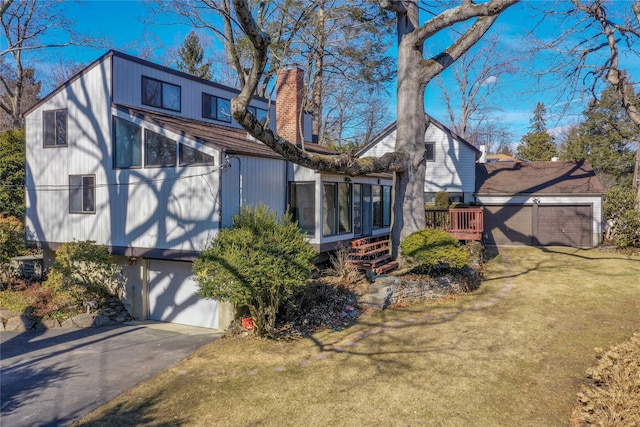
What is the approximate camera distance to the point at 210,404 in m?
6.29

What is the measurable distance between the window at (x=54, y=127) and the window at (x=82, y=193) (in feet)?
4.43

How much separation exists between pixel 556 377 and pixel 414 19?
1109 centimetres

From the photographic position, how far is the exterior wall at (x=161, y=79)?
12477 millimetres

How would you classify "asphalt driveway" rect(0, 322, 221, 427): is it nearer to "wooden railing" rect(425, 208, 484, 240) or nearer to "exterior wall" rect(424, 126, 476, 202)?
"wooden railing" rect(425, 208, 484, 240)

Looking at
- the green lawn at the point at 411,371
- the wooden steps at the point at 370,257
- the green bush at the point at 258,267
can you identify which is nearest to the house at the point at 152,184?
the wooden steps at the point at 370,257

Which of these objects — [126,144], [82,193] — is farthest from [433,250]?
[82,193]

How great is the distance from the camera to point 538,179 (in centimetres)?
2155

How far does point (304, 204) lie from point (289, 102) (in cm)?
638

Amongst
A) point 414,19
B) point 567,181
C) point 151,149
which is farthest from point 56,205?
point 567,181

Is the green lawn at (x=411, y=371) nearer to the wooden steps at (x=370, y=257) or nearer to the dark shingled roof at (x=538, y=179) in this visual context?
the wooden steps at (x=370, y=257)

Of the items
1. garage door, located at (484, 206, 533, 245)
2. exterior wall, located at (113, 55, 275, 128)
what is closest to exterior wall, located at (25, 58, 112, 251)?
exterior wall, located at (113, 55, 275, 128)

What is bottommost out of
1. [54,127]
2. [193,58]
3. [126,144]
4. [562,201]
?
[562,201]

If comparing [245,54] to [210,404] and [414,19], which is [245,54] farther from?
[210,404]

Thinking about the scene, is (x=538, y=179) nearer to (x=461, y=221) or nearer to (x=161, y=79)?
(x=461, y=221)
